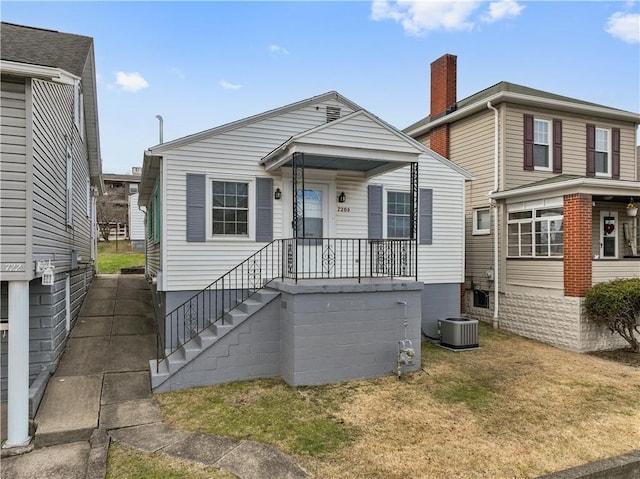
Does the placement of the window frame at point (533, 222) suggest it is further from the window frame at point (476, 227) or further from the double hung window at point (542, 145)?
the double hung window at point (542, 145)

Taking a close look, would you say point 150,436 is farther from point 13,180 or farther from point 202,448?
point 13,180

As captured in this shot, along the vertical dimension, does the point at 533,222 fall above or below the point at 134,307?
above

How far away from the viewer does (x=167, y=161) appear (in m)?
7.62

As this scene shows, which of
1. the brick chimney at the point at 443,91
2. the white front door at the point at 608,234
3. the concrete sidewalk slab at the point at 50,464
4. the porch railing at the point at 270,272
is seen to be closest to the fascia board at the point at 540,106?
the brick chimney at the point at 443,91

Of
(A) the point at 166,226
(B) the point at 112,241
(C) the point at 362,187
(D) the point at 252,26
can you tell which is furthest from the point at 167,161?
(B) the point at 112,241

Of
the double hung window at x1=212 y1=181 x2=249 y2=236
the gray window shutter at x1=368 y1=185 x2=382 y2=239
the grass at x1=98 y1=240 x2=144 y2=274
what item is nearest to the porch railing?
the gray window shutter at x1=368 y1=185 x2=382 y2=239

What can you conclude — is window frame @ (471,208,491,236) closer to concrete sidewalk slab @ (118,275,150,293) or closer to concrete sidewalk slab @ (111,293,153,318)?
concrete sidewalk slab @ (111,293,153,318)

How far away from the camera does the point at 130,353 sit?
7.32m

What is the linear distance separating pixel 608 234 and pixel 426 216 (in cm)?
629

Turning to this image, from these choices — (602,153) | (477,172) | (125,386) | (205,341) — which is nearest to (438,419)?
(205,341)

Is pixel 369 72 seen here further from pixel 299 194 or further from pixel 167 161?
pixel 167 161

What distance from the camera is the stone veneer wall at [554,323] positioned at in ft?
30.2

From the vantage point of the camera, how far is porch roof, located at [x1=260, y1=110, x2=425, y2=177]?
22.8ft

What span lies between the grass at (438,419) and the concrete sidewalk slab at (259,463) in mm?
137
